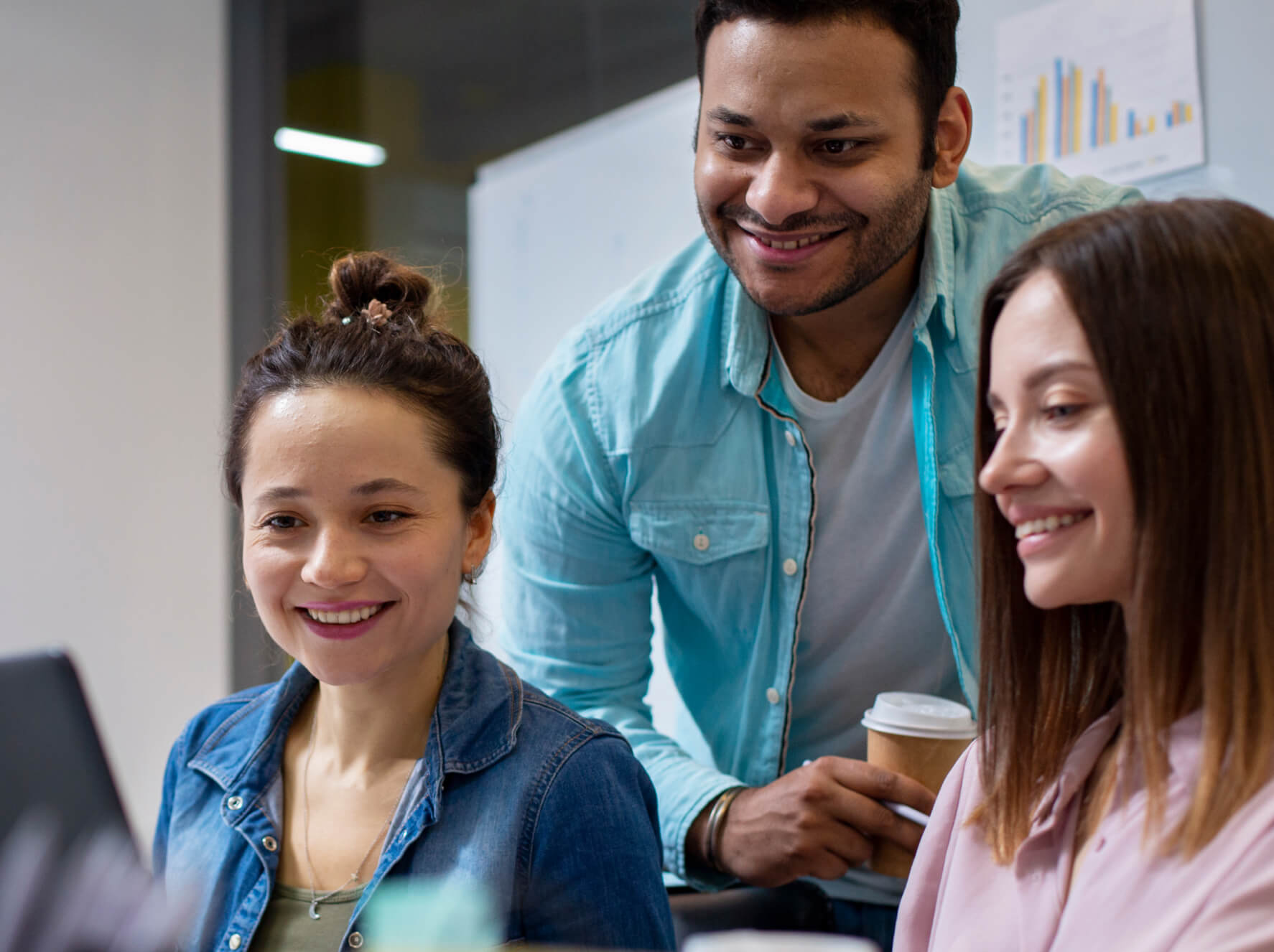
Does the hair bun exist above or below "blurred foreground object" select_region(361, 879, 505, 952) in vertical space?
above

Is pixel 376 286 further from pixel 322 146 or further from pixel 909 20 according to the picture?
pixel 322 146

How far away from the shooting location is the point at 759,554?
1.69m

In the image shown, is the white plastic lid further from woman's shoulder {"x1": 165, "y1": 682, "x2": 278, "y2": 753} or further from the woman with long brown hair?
woman's shoulder {"x1": 165, "y1": 682, "x2": 278, "y2": 753}

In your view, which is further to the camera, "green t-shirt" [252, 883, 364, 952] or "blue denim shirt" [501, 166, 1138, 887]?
"blue denim shirt" [501, 166, 1138, 887]

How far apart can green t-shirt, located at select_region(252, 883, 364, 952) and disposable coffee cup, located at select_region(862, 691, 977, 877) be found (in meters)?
0.58

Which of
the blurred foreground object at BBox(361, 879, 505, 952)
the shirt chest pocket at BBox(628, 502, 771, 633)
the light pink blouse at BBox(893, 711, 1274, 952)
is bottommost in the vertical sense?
the light pink blouse at BBox(893, 711, 1274, 952)

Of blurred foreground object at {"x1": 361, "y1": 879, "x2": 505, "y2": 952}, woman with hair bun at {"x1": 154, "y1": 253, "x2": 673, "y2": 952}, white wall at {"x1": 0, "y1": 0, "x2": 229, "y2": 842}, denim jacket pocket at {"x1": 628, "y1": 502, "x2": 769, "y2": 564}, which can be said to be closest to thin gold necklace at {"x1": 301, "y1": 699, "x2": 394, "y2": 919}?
woman with hair bun at {"x1": 154, "y1": 253, "x2": 673, "y2": 952}

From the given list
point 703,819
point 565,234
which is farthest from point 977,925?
point 565,234

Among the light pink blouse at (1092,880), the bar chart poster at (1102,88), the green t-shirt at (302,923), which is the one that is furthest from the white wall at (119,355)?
the light pink blouse at (1092,880)

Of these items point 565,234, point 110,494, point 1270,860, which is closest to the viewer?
point 1270,860

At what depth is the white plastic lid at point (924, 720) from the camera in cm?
137

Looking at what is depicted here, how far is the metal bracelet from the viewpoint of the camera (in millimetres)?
1582

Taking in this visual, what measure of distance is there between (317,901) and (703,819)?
502 mm

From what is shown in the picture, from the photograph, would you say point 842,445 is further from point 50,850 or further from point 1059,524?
point 50,850
